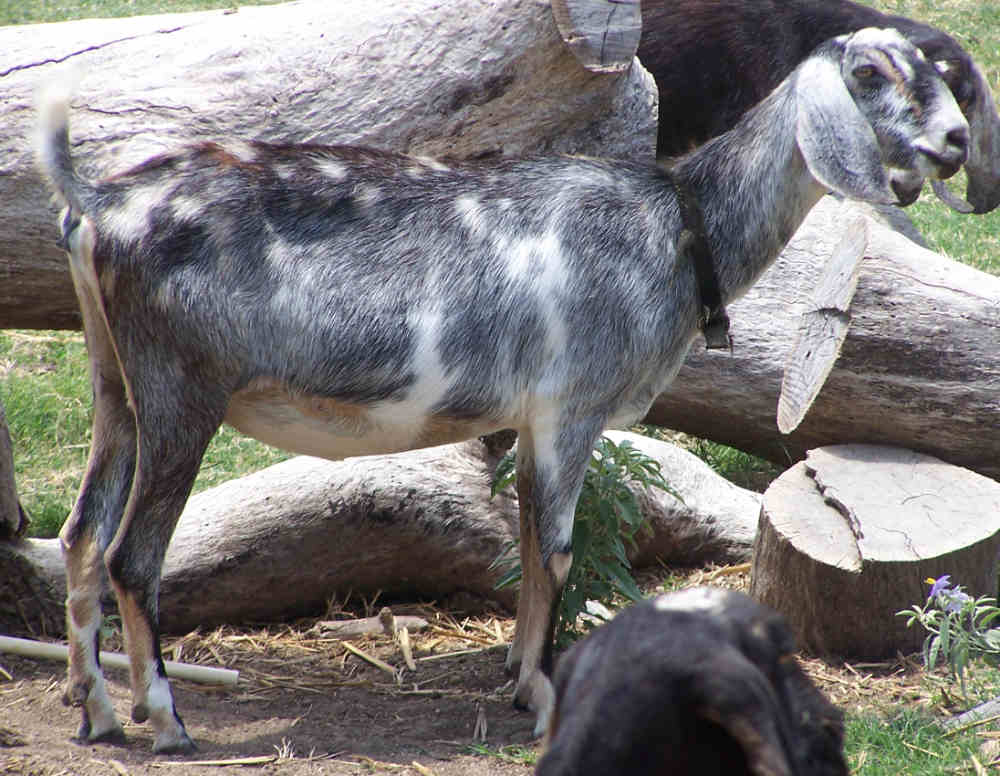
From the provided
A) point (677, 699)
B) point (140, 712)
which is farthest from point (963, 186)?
point (677, 699)

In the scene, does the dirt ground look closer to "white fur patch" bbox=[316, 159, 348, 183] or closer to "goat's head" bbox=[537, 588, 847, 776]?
"white fur patch" bbox=[316, 159, 348, 183]

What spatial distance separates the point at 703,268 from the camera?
379cm

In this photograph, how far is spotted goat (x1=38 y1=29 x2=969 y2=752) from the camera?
331cm

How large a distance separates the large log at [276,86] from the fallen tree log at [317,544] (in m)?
0.94

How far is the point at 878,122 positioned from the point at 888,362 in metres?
1.52

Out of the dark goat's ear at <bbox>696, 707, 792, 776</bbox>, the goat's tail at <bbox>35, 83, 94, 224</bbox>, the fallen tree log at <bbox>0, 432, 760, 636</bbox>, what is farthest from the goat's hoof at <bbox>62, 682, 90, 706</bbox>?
the dark goat's ear at <bbox>696, 707, 792, 776</bbox>

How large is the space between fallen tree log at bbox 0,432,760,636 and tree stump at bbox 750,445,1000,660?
1.64 feet

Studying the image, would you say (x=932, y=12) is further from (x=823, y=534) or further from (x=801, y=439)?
(x=823, y=534)

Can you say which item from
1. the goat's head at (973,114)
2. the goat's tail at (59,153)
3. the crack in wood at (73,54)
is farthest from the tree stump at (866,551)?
the crack in wood at (73,54)

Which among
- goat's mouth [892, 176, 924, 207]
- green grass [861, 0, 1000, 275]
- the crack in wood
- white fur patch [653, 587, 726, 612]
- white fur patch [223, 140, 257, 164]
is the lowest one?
green grass [861, 0, 1000, 275]

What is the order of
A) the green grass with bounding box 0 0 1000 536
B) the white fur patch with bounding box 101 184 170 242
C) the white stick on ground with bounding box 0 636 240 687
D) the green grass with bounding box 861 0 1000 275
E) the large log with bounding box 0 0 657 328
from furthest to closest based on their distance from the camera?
the green grass with bounding box 861 0 1000 275, the green grass with bounding box 0 0 1000 536, the large log with bounding box 0 0 657 328, the white stick on ground with bounding box 0 636 240 687, the white fur patch with bounding box 101 184 170 242

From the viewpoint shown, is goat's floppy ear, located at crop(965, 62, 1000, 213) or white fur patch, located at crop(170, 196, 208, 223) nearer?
white fur patch, located at crop(170, 196, 208, 223)

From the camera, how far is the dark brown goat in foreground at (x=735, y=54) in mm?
6090

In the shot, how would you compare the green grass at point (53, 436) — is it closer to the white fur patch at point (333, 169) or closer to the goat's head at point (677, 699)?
the white fur patch at point (333, 169)
